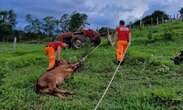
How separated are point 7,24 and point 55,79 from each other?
205 ft

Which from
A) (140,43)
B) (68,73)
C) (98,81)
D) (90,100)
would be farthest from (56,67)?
(140,43)

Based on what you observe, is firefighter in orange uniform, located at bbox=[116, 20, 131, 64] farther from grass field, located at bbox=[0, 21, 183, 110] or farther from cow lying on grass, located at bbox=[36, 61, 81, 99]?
cow lying on grass, located at bbox=[36, 61, 81, 99]

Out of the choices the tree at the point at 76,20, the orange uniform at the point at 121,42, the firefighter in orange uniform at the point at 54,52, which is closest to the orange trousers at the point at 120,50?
the orange uniform at the point at 121,42

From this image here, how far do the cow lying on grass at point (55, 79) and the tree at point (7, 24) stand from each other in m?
54.6

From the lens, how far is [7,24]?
74.9 meters

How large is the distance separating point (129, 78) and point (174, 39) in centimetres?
1319

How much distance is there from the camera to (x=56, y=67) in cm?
1491

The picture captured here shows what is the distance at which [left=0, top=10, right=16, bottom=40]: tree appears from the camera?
7022cm

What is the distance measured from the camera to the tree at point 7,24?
70.2 meters

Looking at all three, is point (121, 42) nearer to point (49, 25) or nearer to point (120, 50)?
point (120, 50)

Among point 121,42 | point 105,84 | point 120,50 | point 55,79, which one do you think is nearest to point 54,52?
point 55,79

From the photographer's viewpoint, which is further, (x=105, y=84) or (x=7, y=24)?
(x=7, y=24)

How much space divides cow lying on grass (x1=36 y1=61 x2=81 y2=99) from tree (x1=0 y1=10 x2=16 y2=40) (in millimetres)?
54608

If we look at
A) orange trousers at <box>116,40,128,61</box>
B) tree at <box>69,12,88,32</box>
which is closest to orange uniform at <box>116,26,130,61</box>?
orange trousers at <box>116,40,128,61</box>
